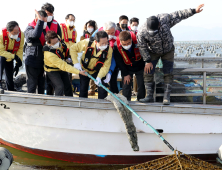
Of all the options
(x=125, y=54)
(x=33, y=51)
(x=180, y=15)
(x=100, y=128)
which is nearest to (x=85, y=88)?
(x=100, y=128)

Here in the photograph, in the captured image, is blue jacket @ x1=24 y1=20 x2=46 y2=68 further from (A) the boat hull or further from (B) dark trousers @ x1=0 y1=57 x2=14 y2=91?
(A) the boat hull

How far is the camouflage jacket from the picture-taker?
148 inches

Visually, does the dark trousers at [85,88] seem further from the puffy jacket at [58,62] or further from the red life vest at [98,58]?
the puffy jacket at [58,62]

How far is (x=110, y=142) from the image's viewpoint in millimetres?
4113

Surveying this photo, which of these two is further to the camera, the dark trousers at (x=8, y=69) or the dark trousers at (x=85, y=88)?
the dark trousers at (x=8, y=69)

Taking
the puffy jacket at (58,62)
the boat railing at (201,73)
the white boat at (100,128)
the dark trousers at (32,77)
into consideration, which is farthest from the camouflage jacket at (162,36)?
the dark trousers at (32,77)

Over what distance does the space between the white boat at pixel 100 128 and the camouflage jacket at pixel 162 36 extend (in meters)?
0.88

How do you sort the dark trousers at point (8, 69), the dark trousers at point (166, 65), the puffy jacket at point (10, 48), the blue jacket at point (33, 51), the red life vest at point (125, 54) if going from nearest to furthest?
the dark trousers at point (166, 65) < the red life vest at point (125, 54) < the blue jacket at point (33, 51) < the puffy jacket at point (10, 48) < the dark trousers at point (8, 69)

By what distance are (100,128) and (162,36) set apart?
1.76 meters

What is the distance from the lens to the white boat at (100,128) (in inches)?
152

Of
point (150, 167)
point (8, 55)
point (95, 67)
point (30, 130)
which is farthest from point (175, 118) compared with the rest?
point (8, 55)

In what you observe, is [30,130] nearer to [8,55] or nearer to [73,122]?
[73,122]

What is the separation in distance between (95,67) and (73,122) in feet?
3.26

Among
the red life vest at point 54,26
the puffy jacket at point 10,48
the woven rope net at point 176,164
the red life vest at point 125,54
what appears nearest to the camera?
the woven rope net at point 176,164
